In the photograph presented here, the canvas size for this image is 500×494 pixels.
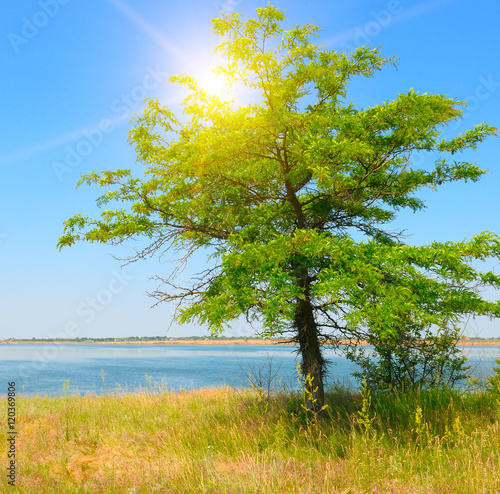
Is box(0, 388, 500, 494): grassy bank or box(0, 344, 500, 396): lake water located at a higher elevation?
box(0, 388, 500, 494): grassy bank

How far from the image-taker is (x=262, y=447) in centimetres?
713

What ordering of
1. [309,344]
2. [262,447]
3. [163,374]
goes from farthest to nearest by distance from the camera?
[163,374] < [309,344] < [262,447]

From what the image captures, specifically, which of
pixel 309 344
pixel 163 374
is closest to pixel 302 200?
pixel 309 344

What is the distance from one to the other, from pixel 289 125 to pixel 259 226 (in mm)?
2461

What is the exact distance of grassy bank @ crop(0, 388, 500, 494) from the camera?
195 inches

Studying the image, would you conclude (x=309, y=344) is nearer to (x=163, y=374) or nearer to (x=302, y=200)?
(x=302, y=200)

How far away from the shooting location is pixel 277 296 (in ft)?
23.1

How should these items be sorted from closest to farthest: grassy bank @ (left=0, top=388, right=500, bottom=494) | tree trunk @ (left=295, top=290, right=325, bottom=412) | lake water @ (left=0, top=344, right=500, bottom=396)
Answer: grassy bank @ (left=0, top=388, right=500, bottom=494) → tree trunk @ (left=295, top=290, right=325, bottom=412) → lake water @ (left=0, top=344, right=500, bottom=396)

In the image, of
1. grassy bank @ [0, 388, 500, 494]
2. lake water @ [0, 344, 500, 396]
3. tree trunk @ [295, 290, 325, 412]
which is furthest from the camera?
lake water @ [0, 344, 500, 396]

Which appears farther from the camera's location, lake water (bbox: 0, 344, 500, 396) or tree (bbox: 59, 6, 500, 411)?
lake water (bbox: 0, 344, 500, 396)

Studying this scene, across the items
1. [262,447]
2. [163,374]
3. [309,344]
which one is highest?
[309,344]

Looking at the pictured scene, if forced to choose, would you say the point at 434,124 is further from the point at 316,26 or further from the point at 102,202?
the point at 102,202

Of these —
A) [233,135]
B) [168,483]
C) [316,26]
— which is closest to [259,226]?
[233,135]

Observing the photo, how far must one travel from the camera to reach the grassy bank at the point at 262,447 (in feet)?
16.2
